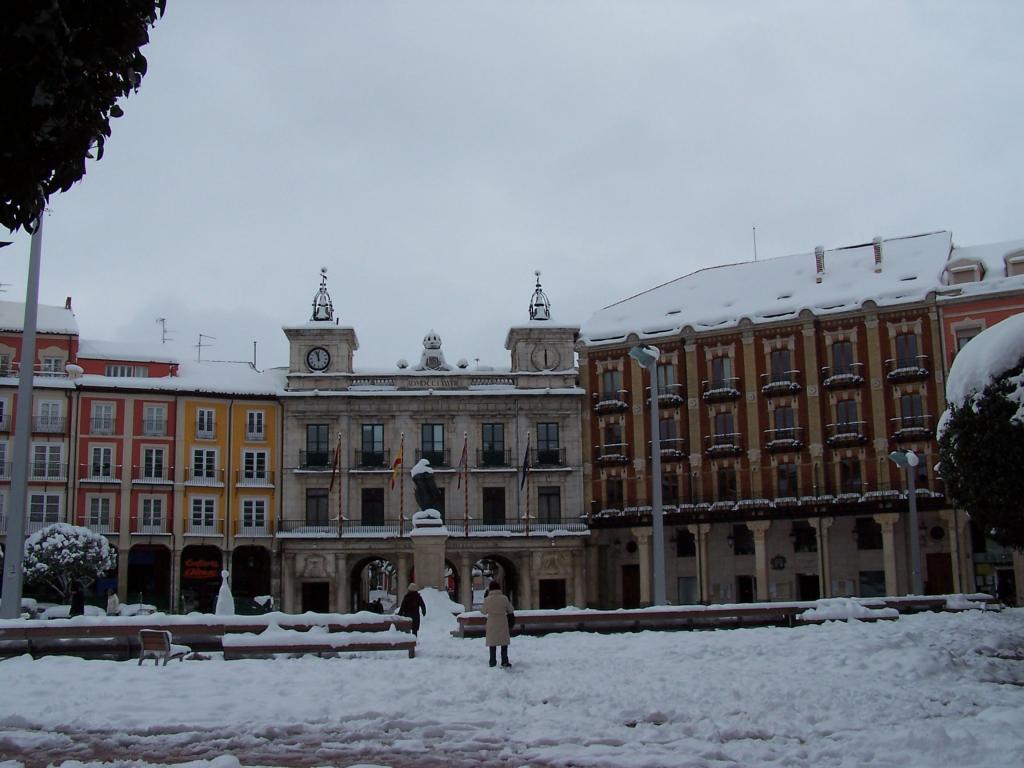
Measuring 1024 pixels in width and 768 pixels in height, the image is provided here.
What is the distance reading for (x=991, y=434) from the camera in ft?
71.9

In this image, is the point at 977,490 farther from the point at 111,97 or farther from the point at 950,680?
the point at 111,97

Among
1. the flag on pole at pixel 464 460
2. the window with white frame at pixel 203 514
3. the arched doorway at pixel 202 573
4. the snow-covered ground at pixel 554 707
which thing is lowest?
the snow-covered ground at pixel 554 707

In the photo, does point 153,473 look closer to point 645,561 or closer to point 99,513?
point 99,513

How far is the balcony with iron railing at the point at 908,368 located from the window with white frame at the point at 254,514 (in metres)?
31.6

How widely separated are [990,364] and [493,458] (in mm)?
39670

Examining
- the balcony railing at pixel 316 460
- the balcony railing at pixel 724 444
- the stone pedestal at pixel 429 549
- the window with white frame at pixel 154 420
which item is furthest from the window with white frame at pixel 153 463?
the stone pedestal at pixel 429 549

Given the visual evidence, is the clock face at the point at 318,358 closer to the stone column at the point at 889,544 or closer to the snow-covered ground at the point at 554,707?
the stone column at the point at 889,544

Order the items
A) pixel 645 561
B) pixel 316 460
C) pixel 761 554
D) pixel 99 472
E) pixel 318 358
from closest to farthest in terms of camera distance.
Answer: pixel 761 554, pixel 99 472, pixel 645 561, pixel 316 460, pixel 318 358

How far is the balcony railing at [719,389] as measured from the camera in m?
58.2

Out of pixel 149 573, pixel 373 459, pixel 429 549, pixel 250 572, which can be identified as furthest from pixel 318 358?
pixel 429 549

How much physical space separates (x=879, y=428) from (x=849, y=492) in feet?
11.0

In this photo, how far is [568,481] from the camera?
60.2 meters

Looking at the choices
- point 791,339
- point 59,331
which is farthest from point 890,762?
point 59,331

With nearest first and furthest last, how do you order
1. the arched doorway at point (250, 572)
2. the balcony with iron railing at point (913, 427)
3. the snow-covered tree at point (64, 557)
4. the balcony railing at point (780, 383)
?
the snow-covered tree at point (64, 557) < the balcony with iron railing at point (913, 427) < the balcony railing at point (780, 383) < the arched doorway at point (250, 572)
